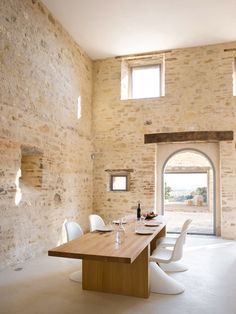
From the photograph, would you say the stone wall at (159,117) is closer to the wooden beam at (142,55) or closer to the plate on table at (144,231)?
the wooden beam at (142,55)

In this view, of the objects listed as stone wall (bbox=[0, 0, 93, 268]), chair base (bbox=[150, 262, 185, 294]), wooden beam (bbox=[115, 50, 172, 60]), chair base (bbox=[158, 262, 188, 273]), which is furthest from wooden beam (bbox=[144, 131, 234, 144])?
chair base (bbox=[150, 262, 185, 294])

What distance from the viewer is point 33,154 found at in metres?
5.62

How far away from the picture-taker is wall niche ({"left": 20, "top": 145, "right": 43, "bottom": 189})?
5.62 m

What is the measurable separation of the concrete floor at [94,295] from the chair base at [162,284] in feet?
0.28

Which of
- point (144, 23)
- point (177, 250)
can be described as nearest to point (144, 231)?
point (177, 250)

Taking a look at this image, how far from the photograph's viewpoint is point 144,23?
6.59m

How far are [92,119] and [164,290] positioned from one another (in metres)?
5.65

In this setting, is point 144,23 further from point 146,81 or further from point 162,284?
point 162,284

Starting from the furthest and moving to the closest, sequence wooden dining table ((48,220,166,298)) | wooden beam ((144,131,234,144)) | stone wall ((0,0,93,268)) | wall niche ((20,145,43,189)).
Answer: wooden beam ((144,131,234,144)) → wall niche ((20,145,43,189)) → stone wall ((0,0,93,268)) → wooden dining table ((48,220,166,298))

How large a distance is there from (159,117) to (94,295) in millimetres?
5289

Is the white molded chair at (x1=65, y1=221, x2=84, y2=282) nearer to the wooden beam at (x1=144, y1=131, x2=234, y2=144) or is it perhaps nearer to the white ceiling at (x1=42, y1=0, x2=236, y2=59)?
the wooden beam at (x1=144, y1=131, x2=234, y2=144)

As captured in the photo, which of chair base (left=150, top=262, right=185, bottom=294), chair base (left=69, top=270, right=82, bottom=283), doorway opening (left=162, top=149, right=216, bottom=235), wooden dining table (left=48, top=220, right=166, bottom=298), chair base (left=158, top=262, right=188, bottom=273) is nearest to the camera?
wooden dining table (left=48, top=220, right=166, bottom=298)

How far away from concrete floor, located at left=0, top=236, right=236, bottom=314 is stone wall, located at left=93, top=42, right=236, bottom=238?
3.07 metres

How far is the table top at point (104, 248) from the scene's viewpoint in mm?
2781
